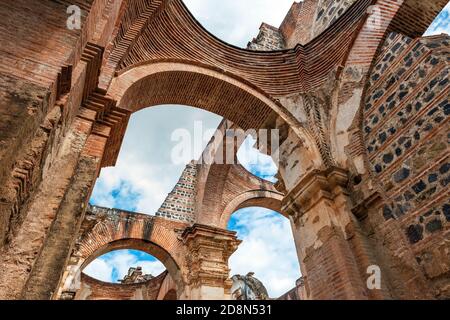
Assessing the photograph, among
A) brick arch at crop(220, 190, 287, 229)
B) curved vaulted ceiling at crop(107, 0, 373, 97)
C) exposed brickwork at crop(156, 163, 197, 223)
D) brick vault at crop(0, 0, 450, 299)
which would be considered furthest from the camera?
exposed brickwork at crop(156, 163, 197, 223)

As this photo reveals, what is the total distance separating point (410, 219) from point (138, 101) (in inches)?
170

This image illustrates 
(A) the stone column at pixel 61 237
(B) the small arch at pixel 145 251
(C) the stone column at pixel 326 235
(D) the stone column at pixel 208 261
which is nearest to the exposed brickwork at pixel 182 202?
(B) the small arch at pixel 145 251

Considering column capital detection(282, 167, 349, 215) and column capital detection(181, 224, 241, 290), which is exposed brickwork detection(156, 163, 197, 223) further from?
column capital detection(282, 167, 349, 215)

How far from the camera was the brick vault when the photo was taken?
2057 mm

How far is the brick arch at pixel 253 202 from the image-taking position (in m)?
10.0

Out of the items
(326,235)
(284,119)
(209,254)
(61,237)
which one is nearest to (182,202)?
(209,254)

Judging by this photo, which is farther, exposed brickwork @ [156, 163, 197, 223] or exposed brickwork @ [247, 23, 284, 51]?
exposed brickwork @ [156, 163, 197, 223]

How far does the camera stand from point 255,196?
36.8 feet

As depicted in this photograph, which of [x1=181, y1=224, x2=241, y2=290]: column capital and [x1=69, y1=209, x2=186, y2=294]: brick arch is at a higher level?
[x1=69, y1=209, x2=186, y2=294]: brick arch

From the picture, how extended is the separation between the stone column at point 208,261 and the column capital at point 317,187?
3590 mm

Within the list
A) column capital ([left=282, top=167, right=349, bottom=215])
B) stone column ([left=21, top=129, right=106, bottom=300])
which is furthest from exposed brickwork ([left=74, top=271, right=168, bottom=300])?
stone column ([left=21, top=129, right=106, bottom=300])

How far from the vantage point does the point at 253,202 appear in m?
11.3
